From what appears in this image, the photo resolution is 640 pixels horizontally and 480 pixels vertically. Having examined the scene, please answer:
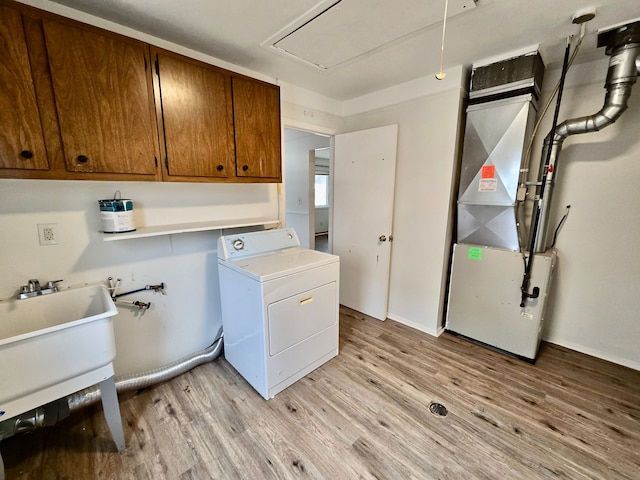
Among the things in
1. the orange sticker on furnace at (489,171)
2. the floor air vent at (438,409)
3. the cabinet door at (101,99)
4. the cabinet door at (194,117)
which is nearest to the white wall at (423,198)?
the orange sticker on furnace at (489,171)

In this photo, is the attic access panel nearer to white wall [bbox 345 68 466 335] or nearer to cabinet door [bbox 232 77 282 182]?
cabinet door [bbox 232 77 282 182]

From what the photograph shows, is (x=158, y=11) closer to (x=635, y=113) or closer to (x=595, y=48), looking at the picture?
(x=595, y=48)

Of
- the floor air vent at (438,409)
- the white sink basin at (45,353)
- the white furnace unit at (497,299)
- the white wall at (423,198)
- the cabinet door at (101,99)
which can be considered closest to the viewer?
the white sink basin at (45,353)

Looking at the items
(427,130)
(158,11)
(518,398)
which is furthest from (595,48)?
(158,11)

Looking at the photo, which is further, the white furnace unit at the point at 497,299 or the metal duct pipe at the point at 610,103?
the white furnace unit at the point at 497,299

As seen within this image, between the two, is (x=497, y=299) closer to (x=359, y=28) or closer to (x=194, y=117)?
(x=359, y=28)

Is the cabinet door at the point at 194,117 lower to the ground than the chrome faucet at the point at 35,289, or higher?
higher

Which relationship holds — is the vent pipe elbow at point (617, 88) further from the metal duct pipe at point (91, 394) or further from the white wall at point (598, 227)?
the metal duct pipe at point (91, 394)

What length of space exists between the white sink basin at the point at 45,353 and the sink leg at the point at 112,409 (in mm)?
100

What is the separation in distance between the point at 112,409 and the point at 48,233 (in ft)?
3.46

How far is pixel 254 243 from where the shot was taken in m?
2.11

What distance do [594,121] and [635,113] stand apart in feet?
1.42

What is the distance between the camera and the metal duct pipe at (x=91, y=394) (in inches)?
53.5

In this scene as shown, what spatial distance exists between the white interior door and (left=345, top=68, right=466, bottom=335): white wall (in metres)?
0.12
